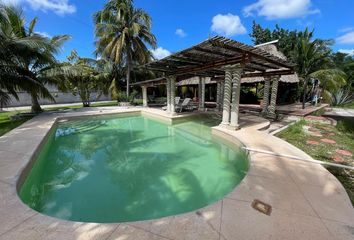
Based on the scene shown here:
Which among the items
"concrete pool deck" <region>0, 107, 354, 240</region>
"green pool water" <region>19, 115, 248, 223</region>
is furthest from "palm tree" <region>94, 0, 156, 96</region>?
"concrete pool deck" <region>0, 107, 354, 240</region>

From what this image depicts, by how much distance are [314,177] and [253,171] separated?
1055 mm

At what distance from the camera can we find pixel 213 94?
21828mm

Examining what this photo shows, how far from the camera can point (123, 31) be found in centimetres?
1548

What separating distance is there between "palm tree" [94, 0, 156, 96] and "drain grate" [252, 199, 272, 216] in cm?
1584

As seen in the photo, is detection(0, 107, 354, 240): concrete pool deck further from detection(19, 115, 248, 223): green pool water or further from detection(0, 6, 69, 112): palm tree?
detection(0, 6, 69, 112): palm tree

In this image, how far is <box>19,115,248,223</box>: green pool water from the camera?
3.21 meters

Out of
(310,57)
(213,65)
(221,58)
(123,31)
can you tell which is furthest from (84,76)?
(310,57)

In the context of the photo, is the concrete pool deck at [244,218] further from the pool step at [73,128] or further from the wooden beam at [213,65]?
the pool step at [73,128]

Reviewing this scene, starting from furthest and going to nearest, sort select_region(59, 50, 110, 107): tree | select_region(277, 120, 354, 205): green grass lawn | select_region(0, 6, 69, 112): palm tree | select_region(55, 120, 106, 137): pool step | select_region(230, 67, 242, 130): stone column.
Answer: select_region(59, 50, 110, 107): tree < select_region(55, 120, 106, 137): pool step < select_region(0, 6, 69, 112): palm tree < select_region(230, 67, 242, 130): stone column < select_region(277, 120, 354, 205): green grass lawn

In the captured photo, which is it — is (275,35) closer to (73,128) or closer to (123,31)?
(123,31)

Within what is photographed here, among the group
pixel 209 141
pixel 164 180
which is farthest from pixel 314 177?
pixel 209 141

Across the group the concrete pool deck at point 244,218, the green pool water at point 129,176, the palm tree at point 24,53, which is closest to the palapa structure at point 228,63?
the green pool water at point 129,176

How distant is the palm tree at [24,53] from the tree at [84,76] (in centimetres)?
95

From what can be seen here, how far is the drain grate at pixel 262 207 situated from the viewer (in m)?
2.39
